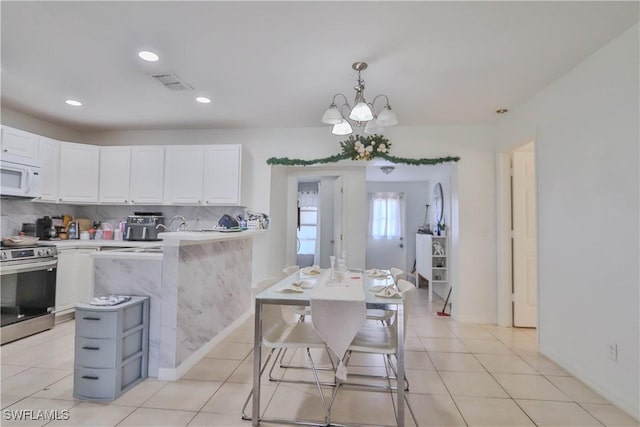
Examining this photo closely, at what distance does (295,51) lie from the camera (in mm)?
2498

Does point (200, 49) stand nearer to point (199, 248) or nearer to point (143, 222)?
point (199, 248)

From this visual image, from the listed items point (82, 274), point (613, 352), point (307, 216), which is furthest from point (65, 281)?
point (613, 352)

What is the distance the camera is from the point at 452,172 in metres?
4.40

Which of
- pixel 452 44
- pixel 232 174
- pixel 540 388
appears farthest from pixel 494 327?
pixel 232 174

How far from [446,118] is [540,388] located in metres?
2.95

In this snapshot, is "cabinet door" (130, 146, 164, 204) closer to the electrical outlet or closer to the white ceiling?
the white ceiling

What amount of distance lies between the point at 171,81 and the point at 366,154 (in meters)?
2.26

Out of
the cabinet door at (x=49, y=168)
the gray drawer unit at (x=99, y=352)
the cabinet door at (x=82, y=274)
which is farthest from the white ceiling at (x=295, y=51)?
the gray drawer unit at (x=99, y=352)

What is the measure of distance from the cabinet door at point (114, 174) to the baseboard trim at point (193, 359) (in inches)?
92.3

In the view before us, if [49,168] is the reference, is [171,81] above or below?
above

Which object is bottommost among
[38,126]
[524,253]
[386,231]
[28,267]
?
[28,267]

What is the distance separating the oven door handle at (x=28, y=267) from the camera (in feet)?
10.2

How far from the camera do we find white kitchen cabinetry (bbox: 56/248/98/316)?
3.70m

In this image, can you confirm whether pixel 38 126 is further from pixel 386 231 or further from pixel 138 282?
pixel 386 231
